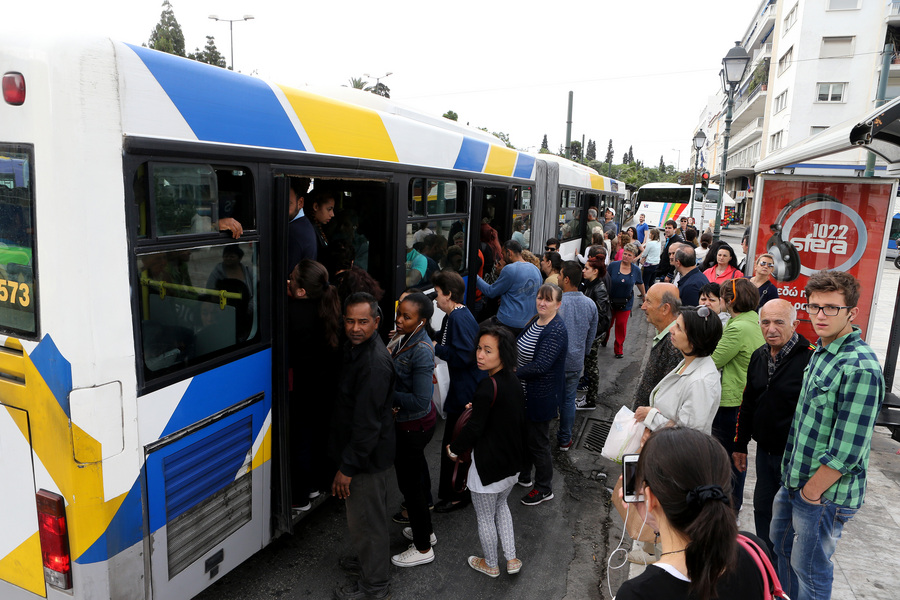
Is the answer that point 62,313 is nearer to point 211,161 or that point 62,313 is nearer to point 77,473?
point 77,473

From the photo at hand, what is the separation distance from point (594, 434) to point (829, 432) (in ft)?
11.7

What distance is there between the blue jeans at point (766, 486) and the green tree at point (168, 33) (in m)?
40.9

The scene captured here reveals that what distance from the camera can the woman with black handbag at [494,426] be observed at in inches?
140

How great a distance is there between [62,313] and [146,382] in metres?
0.47

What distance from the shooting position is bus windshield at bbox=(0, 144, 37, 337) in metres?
2.36

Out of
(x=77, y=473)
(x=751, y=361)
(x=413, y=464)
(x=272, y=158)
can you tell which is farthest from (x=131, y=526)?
(x=751, y=361)

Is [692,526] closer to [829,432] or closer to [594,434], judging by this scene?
[829,432]

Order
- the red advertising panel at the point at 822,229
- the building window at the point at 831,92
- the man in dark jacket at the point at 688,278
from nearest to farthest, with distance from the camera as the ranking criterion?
the red advertising panel at the point at 822,229, the man in dark jacket at the point at 688,278, the building window at the point at 831,92

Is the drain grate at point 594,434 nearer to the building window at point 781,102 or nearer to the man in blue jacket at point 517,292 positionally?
the man in blue jacket at point 517,292

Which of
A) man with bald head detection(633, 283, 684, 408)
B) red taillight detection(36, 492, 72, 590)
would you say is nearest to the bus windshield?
red taillight detection(36, 492, 72, 590)

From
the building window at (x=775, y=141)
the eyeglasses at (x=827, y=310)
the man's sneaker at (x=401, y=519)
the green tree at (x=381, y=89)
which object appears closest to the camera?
the eyeglasses at (x=827, y=310)

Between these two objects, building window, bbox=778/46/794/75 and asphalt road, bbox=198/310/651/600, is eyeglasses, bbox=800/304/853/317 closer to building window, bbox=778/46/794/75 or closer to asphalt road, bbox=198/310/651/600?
asphalt road, bbox=198/310/651/600

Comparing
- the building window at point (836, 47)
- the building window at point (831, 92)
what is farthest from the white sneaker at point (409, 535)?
the building window at point (836, 47)

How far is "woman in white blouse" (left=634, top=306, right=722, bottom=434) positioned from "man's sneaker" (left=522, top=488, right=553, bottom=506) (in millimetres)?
1717
